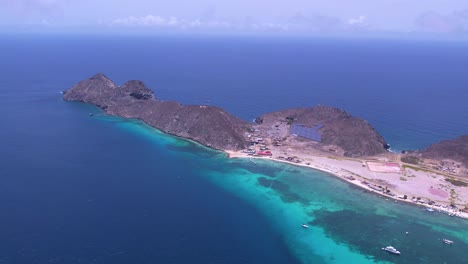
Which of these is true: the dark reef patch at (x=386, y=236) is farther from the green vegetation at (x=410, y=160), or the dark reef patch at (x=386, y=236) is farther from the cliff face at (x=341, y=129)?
the cliff face at (x=341, y=129)

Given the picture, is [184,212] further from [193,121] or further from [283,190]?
[193,121]

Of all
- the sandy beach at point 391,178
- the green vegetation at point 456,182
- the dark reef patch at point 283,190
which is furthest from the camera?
the green vegetation at point 456,182

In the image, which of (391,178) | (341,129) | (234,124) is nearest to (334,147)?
(341,129)

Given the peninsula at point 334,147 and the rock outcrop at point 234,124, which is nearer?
the peninsula at point 334,147

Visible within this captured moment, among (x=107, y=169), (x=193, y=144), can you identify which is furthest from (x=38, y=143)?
(x=193, y=144)

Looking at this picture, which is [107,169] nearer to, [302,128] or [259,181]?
[259,181]

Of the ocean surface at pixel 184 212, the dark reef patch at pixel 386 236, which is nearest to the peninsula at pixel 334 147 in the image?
the ocean surface at pixel 184 212

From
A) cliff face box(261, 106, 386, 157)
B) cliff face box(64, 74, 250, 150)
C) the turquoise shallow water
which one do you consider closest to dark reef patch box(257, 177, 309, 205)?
the turquoise shallow water
